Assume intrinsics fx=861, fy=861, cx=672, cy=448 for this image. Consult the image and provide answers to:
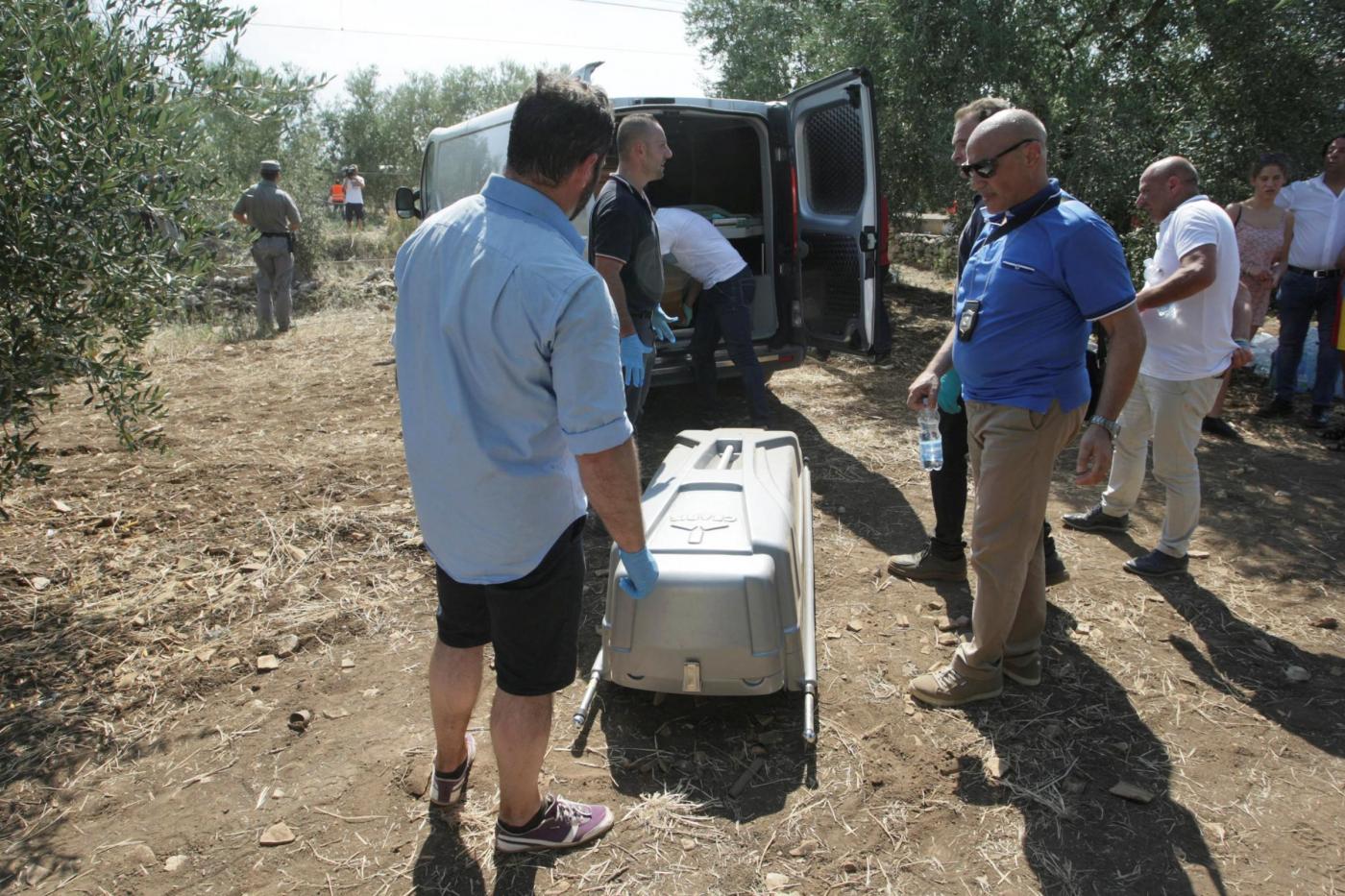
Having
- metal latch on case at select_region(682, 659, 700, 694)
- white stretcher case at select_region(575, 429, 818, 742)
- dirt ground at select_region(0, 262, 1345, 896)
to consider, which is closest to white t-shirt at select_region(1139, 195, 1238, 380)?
dirt ground at select_region(0, 262, 1345, 896)

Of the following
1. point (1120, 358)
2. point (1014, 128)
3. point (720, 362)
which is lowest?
point (720, 362)

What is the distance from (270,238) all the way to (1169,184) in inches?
357

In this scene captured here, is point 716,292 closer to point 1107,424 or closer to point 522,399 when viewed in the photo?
point 1107,424

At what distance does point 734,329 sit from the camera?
5852mm

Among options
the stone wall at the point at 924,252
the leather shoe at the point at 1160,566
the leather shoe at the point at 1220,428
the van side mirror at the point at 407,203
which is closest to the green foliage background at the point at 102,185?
the van side mirror at the point at 407,203

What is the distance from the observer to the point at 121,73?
3256 millimetres

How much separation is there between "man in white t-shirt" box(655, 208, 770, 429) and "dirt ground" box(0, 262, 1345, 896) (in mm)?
1203

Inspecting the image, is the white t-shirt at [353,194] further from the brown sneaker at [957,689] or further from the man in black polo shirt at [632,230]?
the brown sneaker at [957,689]

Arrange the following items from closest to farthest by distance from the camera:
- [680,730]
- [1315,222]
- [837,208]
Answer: [680,730]
[1315,222]
[837,208]

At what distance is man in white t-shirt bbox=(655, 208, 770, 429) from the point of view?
5715 millimetres

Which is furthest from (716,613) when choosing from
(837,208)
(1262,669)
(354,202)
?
(354,202)

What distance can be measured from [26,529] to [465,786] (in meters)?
3.31

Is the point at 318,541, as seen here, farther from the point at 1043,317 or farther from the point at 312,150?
the point at 312,150

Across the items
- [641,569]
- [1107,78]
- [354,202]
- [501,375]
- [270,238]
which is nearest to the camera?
[501,375]
